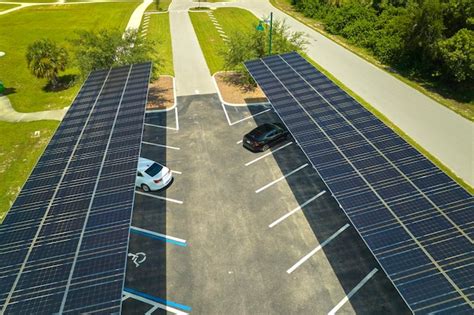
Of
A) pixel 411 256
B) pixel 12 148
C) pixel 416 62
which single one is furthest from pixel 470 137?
pixel 12 148

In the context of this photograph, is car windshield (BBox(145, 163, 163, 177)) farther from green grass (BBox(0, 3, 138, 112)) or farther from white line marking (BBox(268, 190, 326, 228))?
green grass (BBox(0, 3, 138, 112))

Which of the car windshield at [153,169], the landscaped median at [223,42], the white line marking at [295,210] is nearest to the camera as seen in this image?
the white line marking at [295,210]

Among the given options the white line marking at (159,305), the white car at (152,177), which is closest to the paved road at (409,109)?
the white car at (152,177)

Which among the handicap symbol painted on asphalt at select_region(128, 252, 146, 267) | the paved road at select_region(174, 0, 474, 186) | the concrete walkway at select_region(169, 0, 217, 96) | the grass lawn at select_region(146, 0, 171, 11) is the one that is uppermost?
the grass lawn at select_region(146, 0, 171, 11)

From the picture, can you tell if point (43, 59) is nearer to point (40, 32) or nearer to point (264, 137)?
point (264, 137)

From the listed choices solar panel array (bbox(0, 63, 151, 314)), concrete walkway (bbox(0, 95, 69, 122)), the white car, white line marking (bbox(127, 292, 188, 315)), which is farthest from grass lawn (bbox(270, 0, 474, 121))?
concrete walkway (bbox(0, 95, 69, 122))

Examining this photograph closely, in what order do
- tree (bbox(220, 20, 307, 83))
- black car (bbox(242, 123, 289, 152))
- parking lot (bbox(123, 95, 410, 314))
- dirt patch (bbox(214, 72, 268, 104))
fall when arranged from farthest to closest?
tree (bbox(220, 20, 307, 83)), dirt patch (bbox(214, 72, 268, 104)), black car (bbox(242, 123, 289, 152)), parking lot (bbox(123, 95, 410, 314))

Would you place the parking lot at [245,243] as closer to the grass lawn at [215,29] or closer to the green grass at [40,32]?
the green grass at [40,32]
